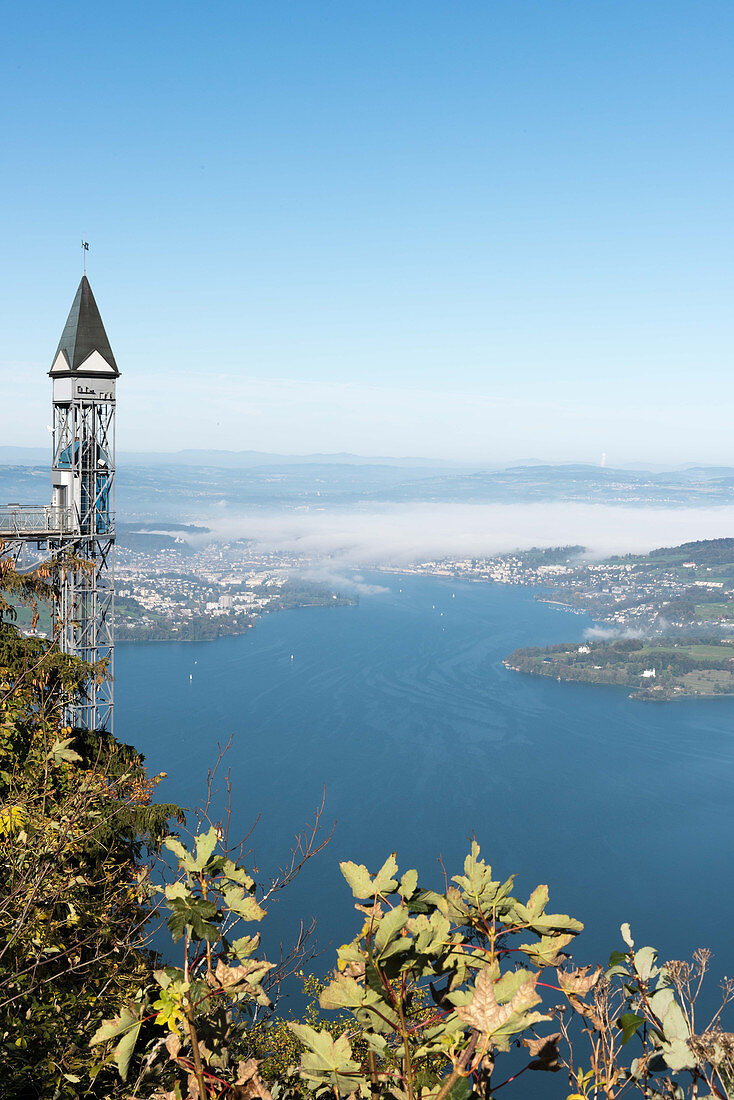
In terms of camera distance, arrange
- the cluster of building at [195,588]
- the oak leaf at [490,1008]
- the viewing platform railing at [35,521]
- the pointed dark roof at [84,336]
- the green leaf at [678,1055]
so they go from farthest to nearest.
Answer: the cluster of building at [195,588] → the pointed dark roof at [84,336] → the viewing platform railing at [35,521] → the green leaf at [678,1055] → the oak leaf at [490,1008]

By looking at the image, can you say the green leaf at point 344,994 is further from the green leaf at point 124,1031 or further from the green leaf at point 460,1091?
the green leaf at point 124,1031

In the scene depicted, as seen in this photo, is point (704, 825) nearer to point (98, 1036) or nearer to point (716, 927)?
point (716, 927)

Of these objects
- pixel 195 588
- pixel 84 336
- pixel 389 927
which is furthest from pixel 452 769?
pixel 195 588

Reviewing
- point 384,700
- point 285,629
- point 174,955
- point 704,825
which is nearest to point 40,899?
point 174,955

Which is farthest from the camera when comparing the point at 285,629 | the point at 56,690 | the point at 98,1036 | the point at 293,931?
the point at 285,629

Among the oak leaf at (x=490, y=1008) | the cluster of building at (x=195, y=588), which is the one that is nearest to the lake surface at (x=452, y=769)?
the cluster of building at (x=195, y=588)
